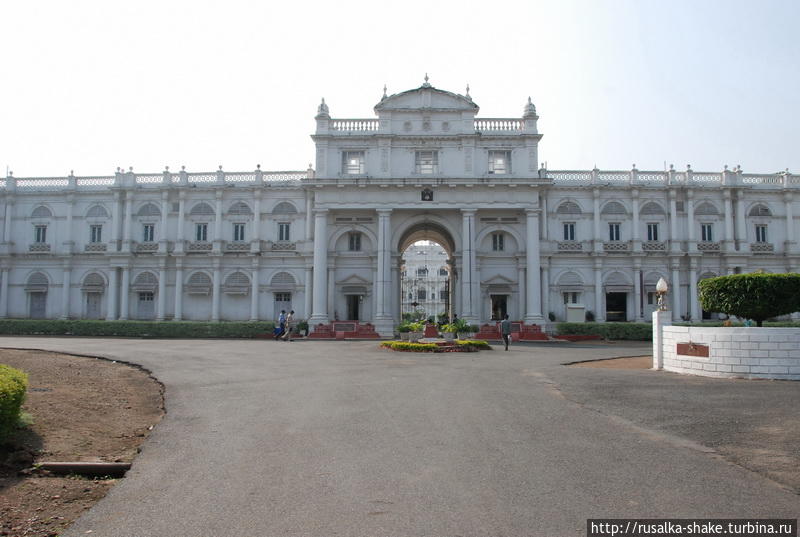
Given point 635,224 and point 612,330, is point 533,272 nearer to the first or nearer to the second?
point 612,330

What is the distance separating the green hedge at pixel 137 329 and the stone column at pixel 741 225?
3267 centimetres

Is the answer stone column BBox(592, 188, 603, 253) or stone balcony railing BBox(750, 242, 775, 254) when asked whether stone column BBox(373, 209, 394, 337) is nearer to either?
stone column BBox(592, 188, 603, 253)

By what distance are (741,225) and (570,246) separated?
12245 millimetres

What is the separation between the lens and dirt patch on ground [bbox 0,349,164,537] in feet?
18.6

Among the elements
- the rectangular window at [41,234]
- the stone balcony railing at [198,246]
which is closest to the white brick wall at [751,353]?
the stone balcony railing at [198,246]

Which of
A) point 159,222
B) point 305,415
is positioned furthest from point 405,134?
point 305,415

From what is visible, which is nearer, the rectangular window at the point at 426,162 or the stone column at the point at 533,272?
the stone column at the point at 533,272

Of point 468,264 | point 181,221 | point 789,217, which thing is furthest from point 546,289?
point 181,221

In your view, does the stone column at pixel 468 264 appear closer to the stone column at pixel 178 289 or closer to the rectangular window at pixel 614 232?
the rectangular window at pixel 614 232

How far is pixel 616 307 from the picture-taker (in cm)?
4122

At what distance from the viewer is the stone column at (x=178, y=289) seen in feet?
135

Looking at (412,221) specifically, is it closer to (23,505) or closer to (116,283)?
(116,283)

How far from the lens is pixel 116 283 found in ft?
138

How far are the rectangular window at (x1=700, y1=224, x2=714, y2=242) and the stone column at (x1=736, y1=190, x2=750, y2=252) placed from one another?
167 centimetres
